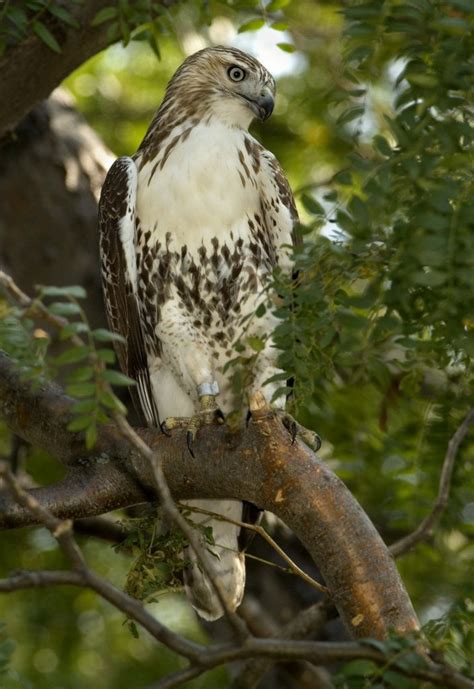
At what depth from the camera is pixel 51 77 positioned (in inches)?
170

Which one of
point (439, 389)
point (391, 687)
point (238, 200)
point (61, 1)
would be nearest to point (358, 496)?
point (439, 389)

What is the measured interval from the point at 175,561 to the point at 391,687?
1.18m

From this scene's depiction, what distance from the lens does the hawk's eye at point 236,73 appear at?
4445 millimetres

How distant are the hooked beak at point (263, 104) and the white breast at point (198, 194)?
199 millimetres

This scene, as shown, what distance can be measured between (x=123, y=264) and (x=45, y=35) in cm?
82

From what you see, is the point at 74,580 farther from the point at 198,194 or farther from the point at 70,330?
the point at 198,194

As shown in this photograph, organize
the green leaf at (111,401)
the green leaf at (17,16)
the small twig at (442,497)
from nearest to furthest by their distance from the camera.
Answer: the green leaf at (111,401)
the small twig at (442,497)
the green leaf at (17,16)

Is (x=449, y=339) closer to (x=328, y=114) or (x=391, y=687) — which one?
(x=391, y=687)

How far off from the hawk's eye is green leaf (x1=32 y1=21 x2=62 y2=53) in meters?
0.79

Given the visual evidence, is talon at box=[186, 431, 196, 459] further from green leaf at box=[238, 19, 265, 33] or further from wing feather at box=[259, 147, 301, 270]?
green leaf at box=[238, 19, 265, 33]

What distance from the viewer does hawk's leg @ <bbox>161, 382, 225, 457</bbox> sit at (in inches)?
134

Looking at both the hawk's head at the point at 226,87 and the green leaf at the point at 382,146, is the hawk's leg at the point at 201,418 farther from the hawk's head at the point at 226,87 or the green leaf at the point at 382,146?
the green leaf at the point at 382,146

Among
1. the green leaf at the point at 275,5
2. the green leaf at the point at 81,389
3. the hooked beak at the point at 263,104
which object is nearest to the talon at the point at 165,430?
the green leaf at the point at 81,389

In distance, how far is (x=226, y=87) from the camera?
14.5 ft
